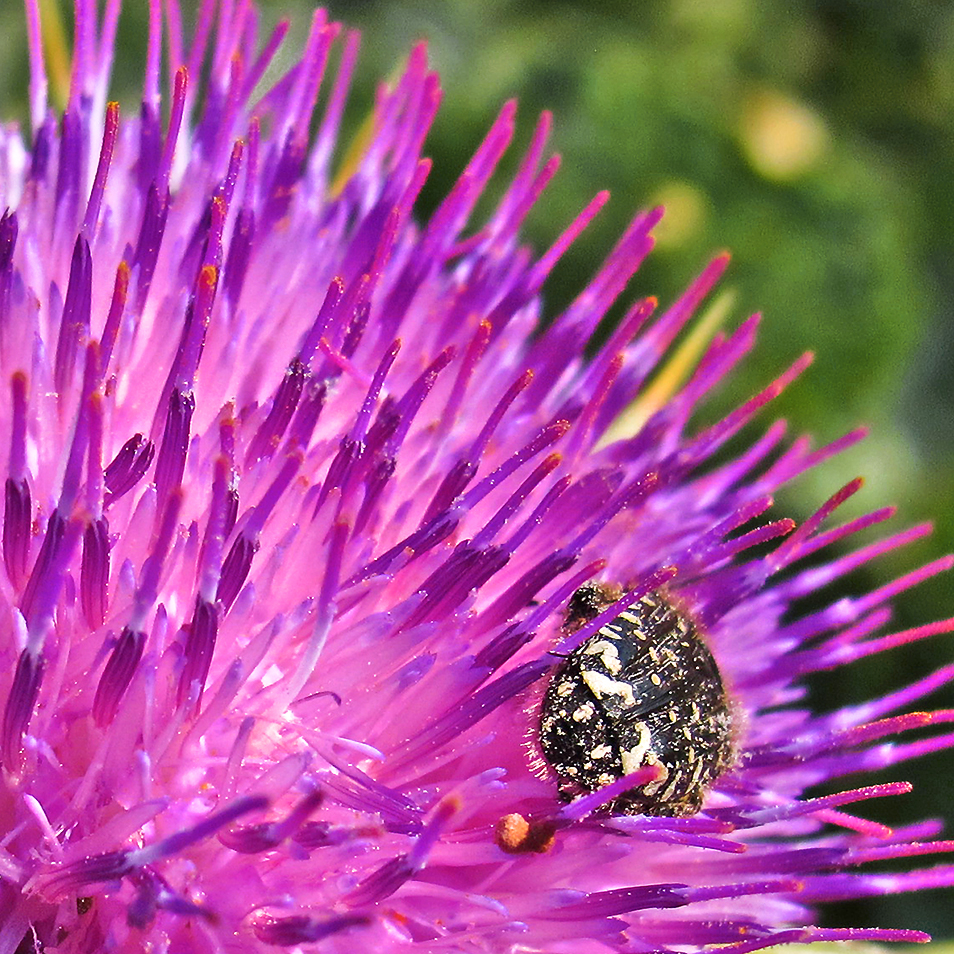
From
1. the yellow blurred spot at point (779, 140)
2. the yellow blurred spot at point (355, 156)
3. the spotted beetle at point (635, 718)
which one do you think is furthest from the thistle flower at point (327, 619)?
the yellow blurred spot at point (779, 140)

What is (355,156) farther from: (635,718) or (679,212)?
(635,718)

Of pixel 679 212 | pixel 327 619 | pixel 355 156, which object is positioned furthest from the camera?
pixel 679 212

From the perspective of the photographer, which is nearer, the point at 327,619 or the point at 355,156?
the point at 327,619

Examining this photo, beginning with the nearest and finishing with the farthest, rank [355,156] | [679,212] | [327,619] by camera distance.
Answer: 1. [327,619]
2. [355,156]
3. [679,212]

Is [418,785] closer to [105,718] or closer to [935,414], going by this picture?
[105,718]

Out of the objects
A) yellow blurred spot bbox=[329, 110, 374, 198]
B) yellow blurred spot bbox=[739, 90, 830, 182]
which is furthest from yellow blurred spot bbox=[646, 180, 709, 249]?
yellow blurred spot bbox=[329, 110, 374, 198]

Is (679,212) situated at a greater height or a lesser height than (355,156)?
greater

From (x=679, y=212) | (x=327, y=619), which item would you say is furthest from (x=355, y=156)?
(x=327, y=619)
